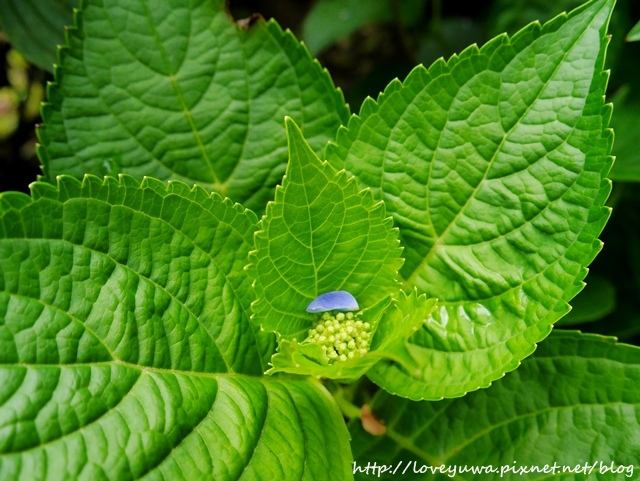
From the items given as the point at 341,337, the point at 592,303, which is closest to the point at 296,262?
the point at 341,337

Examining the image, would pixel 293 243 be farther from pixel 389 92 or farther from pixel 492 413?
pixel 492 413

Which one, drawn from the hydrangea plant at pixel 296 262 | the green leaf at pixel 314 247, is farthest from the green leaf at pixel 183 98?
the green leaf at pixel 314 247

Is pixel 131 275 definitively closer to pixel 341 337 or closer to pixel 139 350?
pixel 139 350

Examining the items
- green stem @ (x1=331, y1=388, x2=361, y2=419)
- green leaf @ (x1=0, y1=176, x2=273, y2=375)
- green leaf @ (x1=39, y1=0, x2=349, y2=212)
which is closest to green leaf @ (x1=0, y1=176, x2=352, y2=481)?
green leaf @ (x1=0, y1=176, x2=273, y2=375)

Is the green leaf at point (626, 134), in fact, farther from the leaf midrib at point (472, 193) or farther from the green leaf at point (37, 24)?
the green leaf at point (37, 24)

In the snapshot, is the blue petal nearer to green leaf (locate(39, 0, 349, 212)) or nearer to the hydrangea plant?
the hydrangea plant

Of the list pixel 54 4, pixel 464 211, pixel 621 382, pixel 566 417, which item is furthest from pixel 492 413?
pixel 54 4
